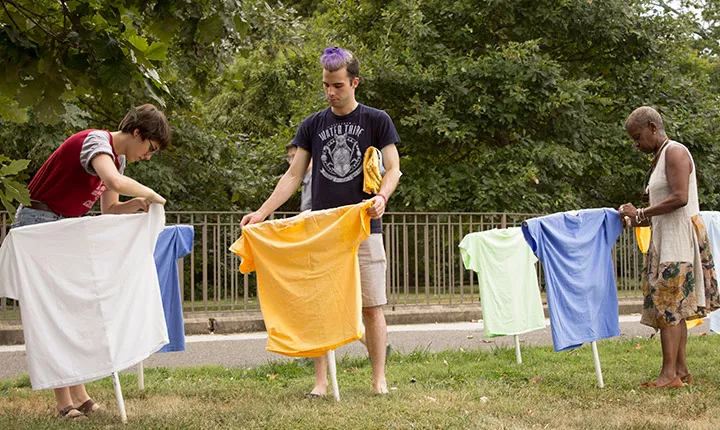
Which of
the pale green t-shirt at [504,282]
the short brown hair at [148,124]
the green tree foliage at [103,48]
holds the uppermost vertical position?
the green tree foliage at [103,48]

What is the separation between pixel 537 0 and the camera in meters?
17.4

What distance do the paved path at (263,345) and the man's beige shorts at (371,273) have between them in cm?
258

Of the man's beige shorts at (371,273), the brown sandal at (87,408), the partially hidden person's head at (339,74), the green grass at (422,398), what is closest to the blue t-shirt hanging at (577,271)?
the green grass at (422,398)

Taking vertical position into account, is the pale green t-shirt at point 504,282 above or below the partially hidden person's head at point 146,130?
below

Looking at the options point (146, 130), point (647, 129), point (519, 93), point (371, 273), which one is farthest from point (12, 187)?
point (519, 93)

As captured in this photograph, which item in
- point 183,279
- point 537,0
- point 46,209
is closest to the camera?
point 46,209

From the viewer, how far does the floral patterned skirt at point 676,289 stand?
18.7 feet

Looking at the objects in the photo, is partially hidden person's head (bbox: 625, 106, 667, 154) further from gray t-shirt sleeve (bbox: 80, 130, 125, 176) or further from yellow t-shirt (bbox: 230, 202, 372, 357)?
gray t-shirt sleeve (bbox: 80, 130, 125, 176)

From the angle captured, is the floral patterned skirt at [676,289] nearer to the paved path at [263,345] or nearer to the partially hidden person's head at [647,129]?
the partially hidden person's head at [647,129]

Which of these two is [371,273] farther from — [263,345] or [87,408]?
[263,345]

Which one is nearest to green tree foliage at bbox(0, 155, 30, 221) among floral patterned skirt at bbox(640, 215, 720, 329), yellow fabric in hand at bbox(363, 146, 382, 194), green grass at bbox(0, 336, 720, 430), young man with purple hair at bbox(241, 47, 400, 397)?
green grass at bbox(0, 336, 720, 430)

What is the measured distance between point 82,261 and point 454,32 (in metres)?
14.2

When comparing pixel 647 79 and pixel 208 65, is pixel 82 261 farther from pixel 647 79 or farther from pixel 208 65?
pixel 647 79

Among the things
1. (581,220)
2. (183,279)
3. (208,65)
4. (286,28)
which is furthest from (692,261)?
(286,28)
